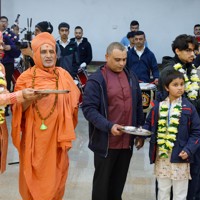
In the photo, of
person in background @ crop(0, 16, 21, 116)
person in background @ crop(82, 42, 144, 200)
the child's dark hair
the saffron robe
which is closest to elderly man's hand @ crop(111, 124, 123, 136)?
person in background @ crop(82, 42, 144, 200)

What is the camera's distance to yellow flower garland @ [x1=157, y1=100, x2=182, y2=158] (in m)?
4.25

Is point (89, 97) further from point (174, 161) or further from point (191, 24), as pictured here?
point (191, 24)

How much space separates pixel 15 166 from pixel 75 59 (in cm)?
381

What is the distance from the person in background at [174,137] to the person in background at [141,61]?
3.91 metres

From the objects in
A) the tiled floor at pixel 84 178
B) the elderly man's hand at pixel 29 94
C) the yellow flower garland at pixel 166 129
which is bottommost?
the tiled floor at pixel 84 178

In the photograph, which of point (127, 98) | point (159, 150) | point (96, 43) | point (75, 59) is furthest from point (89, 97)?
point (96, 43)

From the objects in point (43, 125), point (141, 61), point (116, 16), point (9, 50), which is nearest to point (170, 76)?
point (43, 125)

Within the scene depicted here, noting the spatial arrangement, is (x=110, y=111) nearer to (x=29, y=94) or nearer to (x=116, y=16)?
(x=29, y=94)

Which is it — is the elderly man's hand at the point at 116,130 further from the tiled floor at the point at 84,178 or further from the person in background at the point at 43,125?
the tiled floor at the point at 84,178

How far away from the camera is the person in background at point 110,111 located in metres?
4.23

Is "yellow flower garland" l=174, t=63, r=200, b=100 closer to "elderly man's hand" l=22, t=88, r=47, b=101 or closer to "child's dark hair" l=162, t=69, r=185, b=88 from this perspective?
"child's dark hair" l=162, t=69, r=185, b=88

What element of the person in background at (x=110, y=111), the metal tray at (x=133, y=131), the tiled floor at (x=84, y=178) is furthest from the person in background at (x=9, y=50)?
the metal tray at (x=133, y=131)

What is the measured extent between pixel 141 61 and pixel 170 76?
4034 mm

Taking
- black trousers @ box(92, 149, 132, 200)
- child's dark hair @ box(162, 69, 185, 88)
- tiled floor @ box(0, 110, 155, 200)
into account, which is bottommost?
tiled floor @ box(0, 110, 155, 200)
